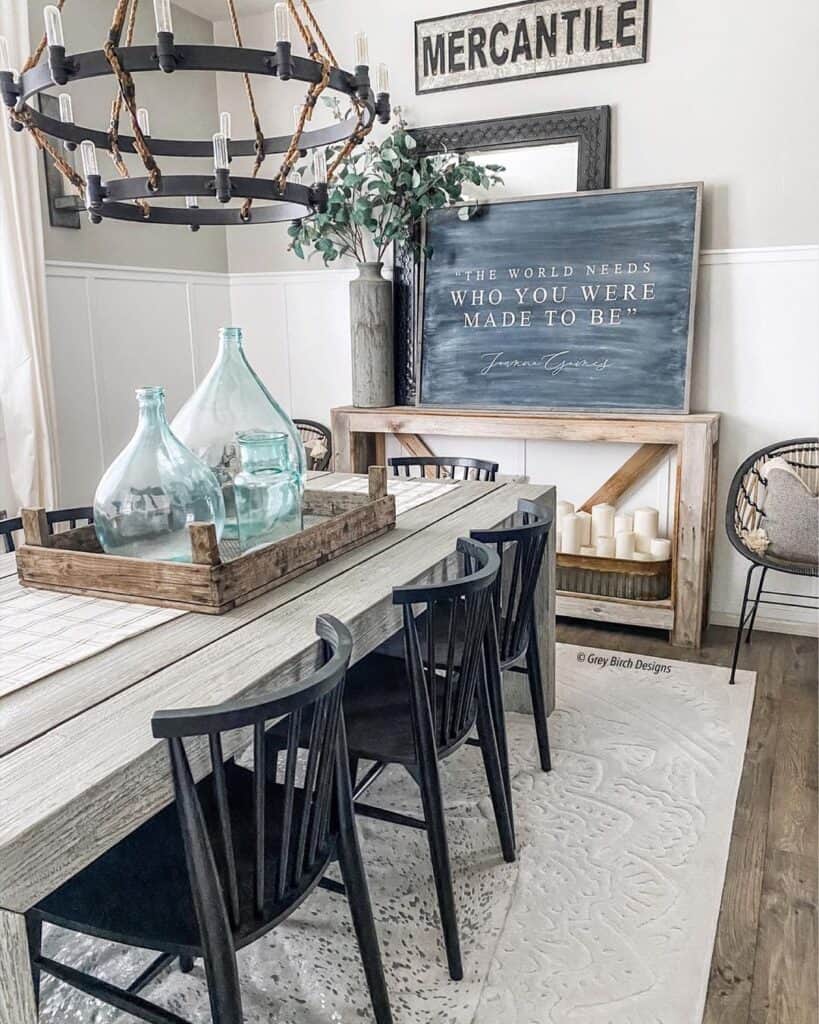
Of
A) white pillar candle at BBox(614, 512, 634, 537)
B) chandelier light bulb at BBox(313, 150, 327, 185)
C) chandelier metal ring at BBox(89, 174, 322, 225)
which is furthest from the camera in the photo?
A: white pillar candle at BBox(614, 512, 634, 537)

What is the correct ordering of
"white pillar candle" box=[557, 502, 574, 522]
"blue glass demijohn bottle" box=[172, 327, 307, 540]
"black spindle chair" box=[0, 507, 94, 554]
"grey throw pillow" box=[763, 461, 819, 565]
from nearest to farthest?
"blue glass demijohn bottle" box=[172, 327, 307, 540]
"black spindle chair" box=[0, 507, 94, 554]
"grey throw pillow" box=[763, 461, 819, 565]
"white pillar candle" box=[557, 502, 574, 522]

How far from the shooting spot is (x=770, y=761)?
8.14 feet

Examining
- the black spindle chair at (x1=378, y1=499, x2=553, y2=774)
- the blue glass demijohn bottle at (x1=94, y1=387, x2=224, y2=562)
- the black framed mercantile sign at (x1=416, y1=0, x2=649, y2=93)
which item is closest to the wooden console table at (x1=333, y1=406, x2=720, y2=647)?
the black spindle chair at (x1=378, y1=499, x2=553, y2=774)

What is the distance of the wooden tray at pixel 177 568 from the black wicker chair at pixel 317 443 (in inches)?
82.4

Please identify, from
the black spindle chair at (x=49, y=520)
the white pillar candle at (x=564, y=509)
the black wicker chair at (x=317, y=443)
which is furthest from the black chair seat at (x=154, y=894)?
the black wicker chair at (x=317, y=443)

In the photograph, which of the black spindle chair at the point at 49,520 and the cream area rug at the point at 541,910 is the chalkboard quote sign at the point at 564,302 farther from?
the black spindle chair at the point at 49,520

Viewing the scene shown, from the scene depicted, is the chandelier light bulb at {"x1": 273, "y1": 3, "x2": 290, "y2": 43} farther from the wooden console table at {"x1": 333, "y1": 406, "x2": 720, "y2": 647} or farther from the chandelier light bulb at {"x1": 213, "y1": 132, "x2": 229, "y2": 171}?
the wooden console table at {"x1": 333, "y1": 406, "x2": 720, "y2": 647}

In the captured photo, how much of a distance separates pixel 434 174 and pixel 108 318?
59.0 inches

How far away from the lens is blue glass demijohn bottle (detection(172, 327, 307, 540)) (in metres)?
1.96

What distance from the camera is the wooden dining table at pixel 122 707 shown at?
934mm

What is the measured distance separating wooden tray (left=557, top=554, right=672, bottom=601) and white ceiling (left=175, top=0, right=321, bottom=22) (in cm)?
283

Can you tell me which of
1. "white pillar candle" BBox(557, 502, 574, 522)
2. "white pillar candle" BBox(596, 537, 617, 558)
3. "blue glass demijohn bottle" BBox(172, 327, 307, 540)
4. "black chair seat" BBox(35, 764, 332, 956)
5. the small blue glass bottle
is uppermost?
"blue glass demijohn bottle" BBox(172, 327, 307, 540)

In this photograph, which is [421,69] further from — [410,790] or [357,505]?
[410,790]

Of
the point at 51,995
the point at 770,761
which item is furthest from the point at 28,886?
the point at 770,761
